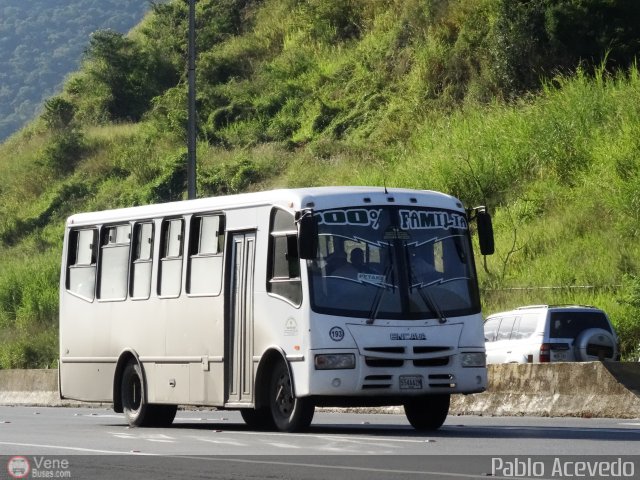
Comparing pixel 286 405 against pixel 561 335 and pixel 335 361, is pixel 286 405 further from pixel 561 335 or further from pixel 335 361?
pixel 561 335

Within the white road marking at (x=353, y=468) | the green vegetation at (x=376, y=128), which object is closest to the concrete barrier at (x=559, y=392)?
the green vegetation at (x=376, y=128)

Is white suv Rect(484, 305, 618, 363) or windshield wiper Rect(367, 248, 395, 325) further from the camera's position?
white suv Rect(484, 305, 618, 363)

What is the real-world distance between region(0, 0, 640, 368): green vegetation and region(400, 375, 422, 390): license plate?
43.0ft

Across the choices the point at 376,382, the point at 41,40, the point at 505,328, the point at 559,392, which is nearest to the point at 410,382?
the point at 376,382

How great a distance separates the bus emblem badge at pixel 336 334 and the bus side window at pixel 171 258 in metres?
3.75

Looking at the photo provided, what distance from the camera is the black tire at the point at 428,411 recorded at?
773 inches

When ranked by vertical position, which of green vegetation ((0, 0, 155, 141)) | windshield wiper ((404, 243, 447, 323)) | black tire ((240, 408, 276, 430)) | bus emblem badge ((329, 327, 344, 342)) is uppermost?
green vegetation ((0, 0, 155, 141))

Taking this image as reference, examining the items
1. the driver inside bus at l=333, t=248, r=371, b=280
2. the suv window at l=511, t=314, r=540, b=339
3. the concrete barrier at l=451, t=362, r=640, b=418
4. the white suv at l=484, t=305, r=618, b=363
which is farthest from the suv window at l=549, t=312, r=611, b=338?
the driver inside bus at l=333, t=248, r=371, b=280

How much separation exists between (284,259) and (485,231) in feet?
8.60

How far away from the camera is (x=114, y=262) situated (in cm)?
2314

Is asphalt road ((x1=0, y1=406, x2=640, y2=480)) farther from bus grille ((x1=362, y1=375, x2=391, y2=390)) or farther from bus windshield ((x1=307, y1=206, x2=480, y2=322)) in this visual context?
bus windshield ((x1=307, y1=206, x2=480, y2=322))

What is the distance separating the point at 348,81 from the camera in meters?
55.3

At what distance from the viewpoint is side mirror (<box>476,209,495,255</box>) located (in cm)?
1980

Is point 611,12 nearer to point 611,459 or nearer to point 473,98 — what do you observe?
point 473,98
